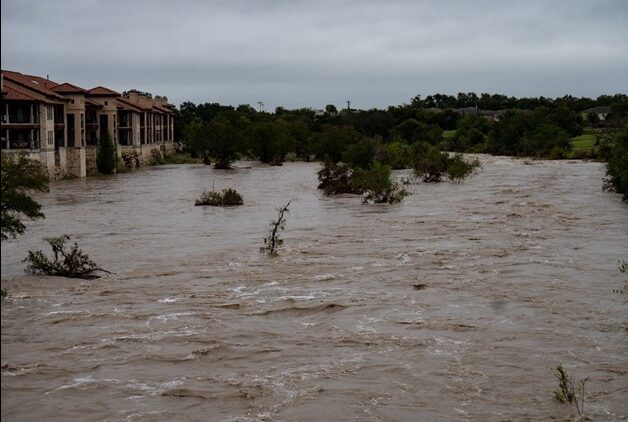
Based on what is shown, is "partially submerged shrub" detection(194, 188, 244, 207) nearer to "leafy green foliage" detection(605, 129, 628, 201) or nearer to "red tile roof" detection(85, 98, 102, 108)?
"leafy green foliage" detection(605, 129, 628, 201)

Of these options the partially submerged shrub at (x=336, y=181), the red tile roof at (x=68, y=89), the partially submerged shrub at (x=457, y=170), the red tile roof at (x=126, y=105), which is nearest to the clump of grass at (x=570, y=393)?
the partially submerged shrub at (x=336, y=181)

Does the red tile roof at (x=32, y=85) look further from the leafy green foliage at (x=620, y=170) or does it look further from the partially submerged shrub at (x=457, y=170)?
the leafy green foliage at (x=620, y=170)

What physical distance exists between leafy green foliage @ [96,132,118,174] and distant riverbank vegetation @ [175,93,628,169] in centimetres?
1180

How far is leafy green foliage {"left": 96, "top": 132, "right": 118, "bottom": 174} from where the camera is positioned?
227 ft

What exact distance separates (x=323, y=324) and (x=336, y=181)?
3227cm

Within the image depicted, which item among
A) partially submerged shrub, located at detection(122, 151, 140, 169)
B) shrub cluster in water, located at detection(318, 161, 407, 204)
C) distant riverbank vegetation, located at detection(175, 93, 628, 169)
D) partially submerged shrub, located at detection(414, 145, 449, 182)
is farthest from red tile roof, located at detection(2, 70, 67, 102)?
partially submerged shrub, located at detection(414, 145, 449, 182)

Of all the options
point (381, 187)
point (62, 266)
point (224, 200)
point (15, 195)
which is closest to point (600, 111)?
point (381, 187)

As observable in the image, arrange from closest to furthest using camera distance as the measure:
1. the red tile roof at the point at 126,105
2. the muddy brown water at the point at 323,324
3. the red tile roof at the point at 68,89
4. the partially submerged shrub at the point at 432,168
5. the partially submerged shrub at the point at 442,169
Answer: the muddy brown water at the point at 323,324
the partially submerged shrub at the point at 442,169
the partially submerged shrub at the point at 432,168
the red tile roof at the point at 68,89
the red tile roof at the point at 126,105

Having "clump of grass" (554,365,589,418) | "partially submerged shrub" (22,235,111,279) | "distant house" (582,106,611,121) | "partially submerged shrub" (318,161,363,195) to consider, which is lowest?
"clump of grass" (554,365,589,418)

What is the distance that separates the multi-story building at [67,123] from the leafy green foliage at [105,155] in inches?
14.6

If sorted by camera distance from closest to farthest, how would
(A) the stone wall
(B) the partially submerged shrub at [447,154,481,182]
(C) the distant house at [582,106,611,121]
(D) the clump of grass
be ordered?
(D) the clump of grass, (B) the partially submerged shrub at [447,154,481,182], (A) the stone wall, (C) the distant house at [582,106,611,121]

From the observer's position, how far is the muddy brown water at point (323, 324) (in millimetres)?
10438

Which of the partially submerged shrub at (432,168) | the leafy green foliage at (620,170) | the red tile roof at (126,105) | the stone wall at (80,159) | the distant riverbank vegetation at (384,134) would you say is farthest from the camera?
the red tile roof at (126,105)

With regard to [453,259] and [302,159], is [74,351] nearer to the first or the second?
[453,259]
